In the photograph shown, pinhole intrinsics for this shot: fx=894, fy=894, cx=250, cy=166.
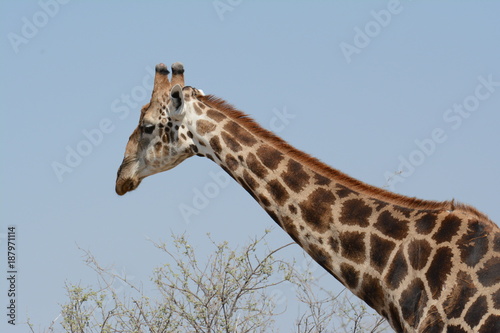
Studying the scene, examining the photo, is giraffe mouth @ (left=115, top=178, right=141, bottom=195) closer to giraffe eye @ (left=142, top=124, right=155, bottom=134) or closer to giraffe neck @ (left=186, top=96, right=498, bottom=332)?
giraffe eye @ (left=142, top=124, right=155, bottom=134)

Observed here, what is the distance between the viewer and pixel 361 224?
7.22m

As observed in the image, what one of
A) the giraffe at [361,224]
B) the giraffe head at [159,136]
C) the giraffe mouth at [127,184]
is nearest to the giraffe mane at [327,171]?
the giraffe at [361,224]

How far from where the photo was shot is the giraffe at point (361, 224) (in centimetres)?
664

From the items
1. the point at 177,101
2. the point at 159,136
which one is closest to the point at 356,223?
the point at 177,101

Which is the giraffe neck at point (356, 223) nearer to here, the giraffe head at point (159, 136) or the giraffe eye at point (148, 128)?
the giraffe head at point (159, 136)

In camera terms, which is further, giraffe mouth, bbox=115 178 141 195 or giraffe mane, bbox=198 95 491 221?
giraffe mouth, bbox=115 178 141 195

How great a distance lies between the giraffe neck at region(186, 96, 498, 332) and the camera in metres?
6.80

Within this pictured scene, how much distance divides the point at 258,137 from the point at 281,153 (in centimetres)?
34

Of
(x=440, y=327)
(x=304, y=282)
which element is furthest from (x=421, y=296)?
(x=304, y=282)

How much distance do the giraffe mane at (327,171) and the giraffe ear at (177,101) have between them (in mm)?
229

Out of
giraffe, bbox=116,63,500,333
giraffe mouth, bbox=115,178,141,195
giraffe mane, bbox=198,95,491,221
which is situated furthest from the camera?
giraffe mouth, bbox=115,178,141,195

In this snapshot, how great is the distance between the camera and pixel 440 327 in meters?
6.59

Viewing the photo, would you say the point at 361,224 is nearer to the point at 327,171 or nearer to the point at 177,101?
the point at 327,171

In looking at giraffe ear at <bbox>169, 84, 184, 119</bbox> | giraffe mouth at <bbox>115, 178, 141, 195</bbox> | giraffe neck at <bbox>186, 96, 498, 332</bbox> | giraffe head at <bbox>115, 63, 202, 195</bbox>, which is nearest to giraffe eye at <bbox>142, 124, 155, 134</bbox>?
giraffe head at <bbox>115, 63, 202, 195</bbox>
